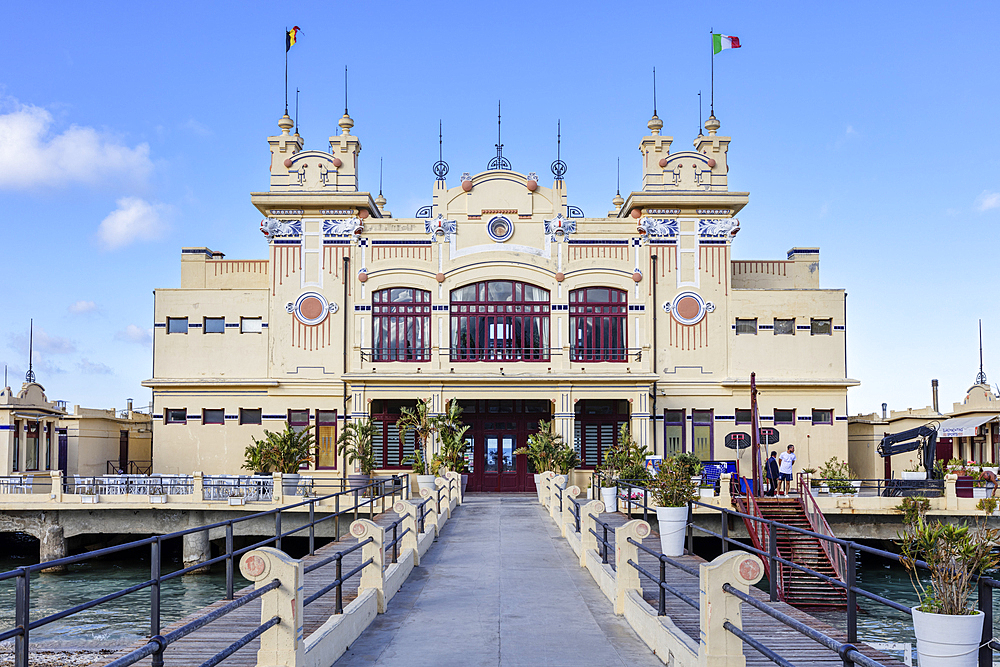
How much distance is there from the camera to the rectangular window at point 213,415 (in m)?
36.2

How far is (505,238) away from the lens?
35.8 meters

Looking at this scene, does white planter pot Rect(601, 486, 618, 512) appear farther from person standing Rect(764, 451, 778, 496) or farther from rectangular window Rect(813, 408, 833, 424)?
rectangular window Rect(813, 408, 833, 424)

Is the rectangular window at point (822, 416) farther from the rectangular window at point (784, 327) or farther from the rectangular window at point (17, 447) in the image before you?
the rectangular window at point (17, 447)

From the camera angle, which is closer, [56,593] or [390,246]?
[56,593]

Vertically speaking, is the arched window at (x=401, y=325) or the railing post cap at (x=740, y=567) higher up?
the arched window at (x=401, y=325)

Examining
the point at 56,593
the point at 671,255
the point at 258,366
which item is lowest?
the point at 56,593

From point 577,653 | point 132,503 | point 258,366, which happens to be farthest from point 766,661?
point 258,366

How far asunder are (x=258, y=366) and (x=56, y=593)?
43.6 ft

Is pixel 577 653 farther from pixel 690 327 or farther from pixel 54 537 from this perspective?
pixel 690 327

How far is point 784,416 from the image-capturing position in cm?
3584

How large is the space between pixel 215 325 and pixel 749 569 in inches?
1260

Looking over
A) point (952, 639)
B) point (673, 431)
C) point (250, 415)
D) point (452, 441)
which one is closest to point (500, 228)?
point (452, 441)

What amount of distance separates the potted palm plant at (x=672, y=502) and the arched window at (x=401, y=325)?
18783 millimetres

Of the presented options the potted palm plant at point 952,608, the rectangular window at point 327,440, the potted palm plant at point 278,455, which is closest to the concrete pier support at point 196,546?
the potted palm plant at point 278,455
